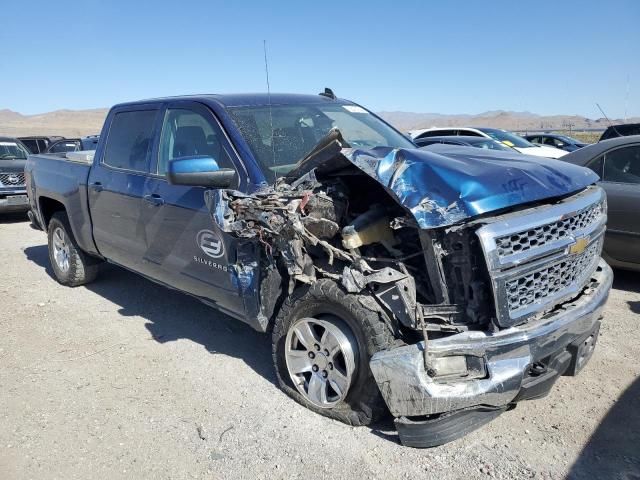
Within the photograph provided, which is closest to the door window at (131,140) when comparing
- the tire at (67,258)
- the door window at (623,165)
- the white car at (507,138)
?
the tire at (67,258)

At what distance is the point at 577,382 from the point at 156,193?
10.9 ft

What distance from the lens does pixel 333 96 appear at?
4977 millimetres

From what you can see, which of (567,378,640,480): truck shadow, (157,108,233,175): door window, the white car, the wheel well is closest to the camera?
(567,378,640,480): truck shadow

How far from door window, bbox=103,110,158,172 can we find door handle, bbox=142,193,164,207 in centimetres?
31

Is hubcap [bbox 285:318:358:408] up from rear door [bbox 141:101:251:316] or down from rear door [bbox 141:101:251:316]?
down

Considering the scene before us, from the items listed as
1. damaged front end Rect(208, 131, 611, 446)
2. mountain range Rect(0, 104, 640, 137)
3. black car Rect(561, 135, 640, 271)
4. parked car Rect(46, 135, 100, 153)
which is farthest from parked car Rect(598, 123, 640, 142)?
mountain range Rect(0, 104, 640, 137)

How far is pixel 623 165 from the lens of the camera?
5.43 metres

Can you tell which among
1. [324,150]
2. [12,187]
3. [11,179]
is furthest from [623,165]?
[11,179]

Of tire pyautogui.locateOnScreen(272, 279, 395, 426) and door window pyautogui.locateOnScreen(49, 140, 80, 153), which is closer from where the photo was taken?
tire pyautogui.locateOnScreen(272, 279, 395, 426)

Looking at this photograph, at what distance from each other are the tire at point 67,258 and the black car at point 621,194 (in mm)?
5519

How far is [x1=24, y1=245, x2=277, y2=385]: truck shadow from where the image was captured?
4.25 m

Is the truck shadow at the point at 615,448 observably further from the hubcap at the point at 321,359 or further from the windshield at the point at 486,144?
the windshield at the point at 486,144

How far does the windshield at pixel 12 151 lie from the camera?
12.5 m

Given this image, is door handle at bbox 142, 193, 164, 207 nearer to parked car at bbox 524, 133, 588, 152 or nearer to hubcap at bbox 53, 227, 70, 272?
hubcap at bbox 53, 227, 70, 272
